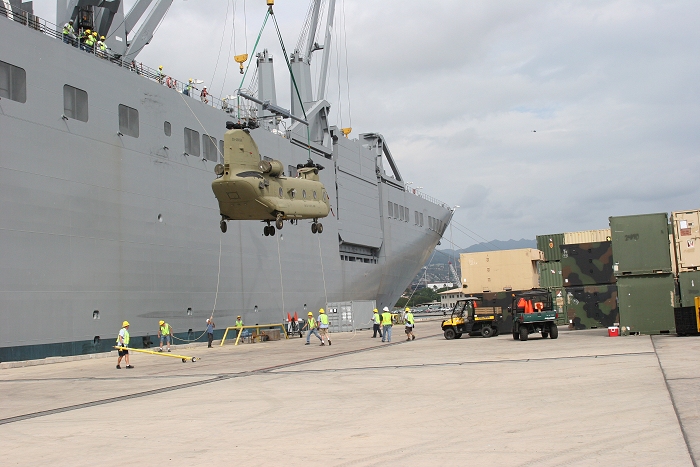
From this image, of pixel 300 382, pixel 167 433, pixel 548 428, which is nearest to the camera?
pixel 548 428

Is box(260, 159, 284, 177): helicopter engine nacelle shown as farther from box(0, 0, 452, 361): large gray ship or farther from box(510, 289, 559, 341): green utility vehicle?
box(510, 289, 559, 341): green utility vehicle

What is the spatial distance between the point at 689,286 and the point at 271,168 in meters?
15.1

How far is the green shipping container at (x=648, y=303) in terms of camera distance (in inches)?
930

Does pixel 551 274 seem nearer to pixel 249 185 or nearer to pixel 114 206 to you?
pixel 249 185

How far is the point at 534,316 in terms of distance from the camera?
25000mm

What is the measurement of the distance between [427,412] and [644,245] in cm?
1744

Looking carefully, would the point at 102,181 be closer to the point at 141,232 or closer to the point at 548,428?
the point at 141,232

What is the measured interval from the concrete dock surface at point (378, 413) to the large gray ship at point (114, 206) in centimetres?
453

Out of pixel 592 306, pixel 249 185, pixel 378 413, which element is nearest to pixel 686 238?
pixel 592 306

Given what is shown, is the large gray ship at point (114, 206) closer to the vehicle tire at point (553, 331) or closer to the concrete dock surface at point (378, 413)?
the concrete dock surface at point (378, 413)

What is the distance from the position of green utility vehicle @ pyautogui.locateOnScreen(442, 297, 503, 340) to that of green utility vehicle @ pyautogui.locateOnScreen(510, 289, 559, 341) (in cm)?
343

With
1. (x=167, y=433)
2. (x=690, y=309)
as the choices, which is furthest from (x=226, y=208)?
(x=690, y=309)

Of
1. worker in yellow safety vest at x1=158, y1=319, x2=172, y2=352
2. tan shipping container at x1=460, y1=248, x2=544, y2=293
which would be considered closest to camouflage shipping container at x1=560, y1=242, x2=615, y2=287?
tan shipping container at x1=460, y1=248, x2=544, y2=293

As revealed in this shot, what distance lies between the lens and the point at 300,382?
47.6ft
